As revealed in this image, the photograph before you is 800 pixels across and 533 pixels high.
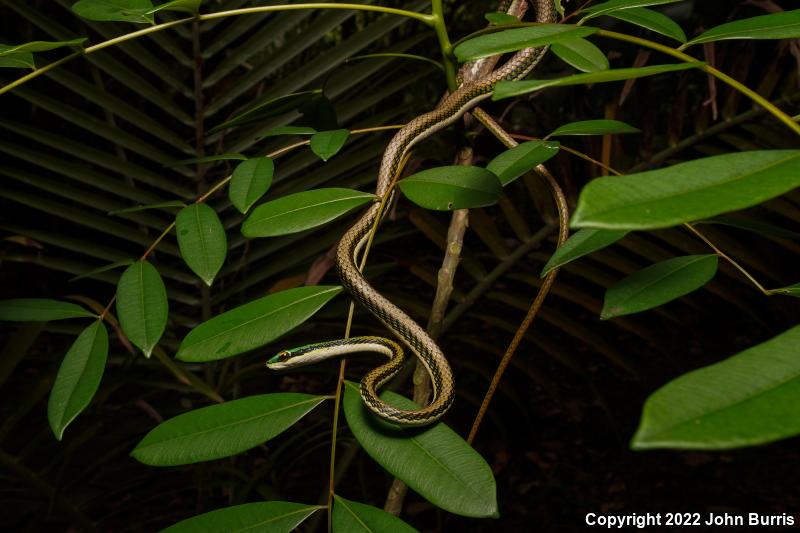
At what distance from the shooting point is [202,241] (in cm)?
87

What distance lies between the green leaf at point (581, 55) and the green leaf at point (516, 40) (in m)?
0.06

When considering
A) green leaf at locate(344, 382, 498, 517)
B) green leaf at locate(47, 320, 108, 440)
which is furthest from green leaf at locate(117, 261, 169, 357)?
green leaf at locate(344, 382, 498, 517)

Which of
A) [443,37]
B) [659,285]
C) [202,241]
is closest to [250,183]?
[202,241]

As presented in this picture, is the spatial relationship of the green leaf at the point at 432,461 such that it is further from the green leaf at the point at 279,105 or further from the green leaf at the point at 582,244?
the green leaf at the point at 279,105

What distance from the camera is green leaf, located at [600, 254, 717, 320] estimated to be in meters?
0.69

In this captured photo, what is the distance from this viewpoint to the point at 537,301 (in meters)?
0.90

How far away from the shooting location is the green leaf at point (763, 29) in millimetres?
593

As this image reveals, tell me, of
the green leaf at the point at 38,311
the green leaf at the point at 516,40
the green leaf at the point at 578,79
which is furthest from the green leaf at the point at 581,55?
the green leaf at the point at 38,311

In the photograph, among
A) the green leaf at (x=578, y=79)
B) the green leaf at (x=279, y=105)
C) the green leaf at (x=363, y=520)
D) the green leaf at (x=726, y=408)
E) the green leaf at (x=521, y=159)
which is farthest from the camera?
the green leaf at (x=279, y=105)

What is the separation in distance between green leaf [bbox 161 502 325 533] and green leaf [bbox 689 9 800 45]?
631 mm

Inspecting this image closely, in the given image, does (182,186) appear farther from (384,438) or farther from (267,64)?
(384,438)

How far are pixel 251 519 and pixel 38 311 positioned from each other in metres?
0.50

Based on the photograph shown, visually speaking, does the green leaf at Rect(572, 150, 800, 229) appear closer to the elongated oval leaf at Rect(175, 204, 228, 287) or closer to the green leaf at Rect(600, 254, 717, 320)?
the green leaf at Rect(600, 254, 717, 320)

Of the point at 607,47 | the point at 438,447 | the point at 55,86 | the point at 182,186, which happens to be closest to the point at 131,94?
the point at 55,86
